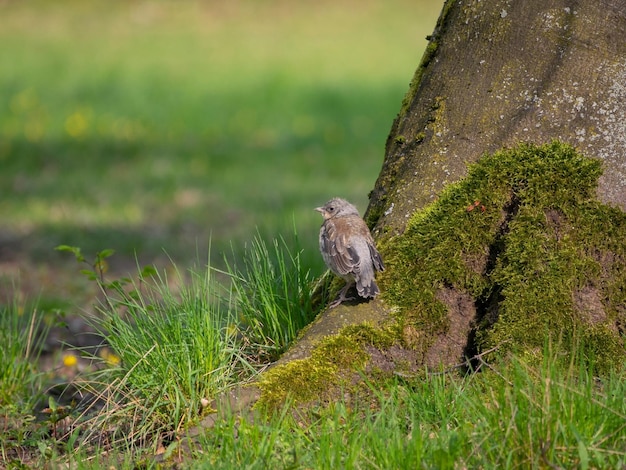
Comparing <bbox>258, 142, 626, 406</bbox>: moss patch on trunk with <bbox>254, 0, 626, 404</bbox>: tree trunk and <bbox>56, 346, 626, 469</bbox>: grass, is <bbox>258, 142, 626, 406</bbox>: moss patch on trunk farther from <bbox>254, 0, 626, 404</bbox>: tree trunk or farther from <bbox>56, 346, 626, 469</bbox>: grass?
<bbox>56, 346, 626, 469</bbox>: grass

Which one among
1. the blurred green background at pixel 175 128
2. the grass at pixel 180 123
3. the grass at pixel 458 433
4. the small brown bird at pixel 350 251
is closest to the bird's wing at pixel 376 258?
the small brown bird at pixel 350 251

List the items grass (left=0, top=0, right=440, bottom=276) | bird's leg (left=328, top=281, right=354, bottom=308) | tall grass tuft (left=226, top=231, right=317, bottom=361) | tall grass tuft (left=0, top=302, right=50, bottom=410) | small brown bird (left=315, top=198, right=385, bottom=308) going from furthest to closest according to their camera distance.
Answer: grass (left=0, top=0, right=440, bottom=276), tall grass tuft (left=0, top=302, right=50, bottom=410), tall grass tuft (left=226, top=231, right=317, bottom=361), bird's leg (left=328, top=281, right=354, bottom=308), small brown bird (left=315, top=198, right=385, bottom=308)

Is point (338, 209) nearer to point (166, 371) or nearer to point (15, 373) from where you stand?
point (166, 371)

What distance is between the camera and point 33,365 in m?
5.30

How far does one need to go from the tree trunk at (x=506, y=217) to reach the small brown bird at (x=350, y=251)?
11 centimetres

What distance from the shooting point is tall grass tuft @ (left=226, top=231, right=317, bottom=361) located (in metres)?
4.50

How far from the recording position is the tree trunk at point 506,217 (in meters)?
4.09

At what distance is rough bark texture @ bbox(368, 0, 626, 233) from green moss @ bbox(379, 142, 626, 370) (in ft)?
0.30

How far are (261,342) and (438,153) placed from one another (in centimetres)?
123

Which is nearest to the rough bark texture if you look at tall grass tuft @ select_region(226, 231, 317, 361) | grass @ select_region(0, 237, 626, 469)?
tall grass tuft @ select_region(226, 231, 317, 361)

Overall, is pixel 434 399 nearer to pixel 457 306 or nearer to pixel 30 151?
pixel 457 306

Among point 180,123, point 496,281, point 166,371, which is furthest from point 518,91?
point 180,123

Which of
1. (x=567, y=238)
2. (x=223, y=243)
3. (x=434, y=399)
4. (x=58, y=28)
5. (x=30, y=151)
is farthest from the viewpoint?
(x=58, y=28)

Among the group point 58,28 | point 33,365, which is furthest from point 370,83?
point 33,365
